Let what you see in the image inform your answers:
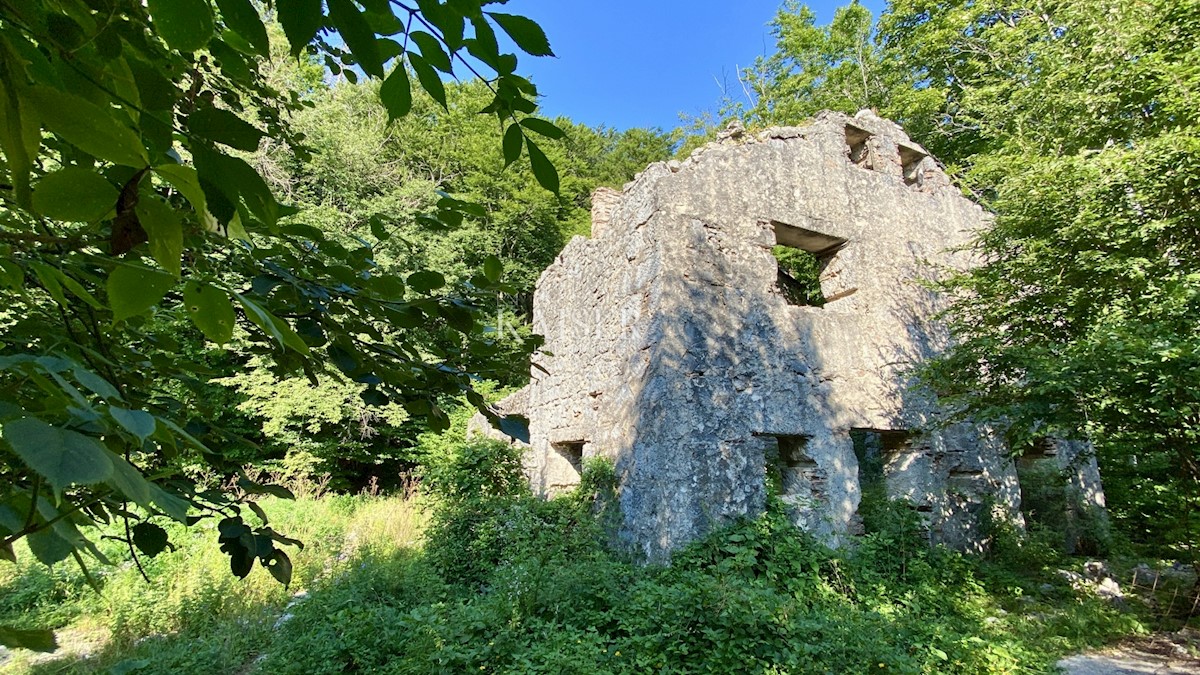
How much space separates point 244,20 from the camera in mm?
561

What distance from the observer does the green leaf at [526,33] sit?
723 millimetres

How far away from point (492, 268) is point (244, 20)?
75 centimetres

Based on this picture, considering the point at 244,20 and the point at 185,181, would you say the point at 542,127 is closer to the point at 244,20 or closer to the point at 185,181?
the point at 244,20

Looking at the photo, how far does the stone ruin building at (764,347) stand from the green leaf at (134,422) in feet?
15.2

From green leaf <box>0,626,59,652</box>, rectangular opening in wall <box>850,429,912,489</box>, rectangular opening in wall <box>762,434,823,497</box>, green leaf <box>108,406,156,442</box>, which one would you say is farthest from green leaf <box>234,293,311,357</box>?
rectangular opening in wall <box>850,429,912,489</box>

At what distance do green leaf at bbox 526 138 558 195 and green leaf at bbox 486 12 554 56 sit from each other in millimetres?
140

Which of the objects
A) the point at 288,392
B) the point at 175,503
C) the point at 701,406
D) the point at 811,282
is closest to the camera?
the point at 175,503

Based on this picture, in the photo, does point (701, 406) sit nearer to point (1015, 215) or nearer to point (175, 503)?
point (1015, 215)

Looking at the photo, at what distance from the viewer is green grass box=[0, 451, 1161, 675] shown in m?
3.27

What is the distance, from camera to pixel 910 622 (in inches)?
143

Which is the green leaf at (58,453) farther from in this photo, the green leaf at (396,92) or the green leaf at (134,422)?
the green leaf at (396,92)

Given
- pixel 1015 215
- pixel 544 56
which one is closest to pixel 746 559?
pixel 1015 215

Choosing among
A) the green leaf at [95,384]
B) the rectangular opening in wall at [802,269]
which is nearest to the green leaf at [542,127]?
the green leaf at [95,384]

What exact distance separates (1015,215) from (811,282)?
6.26 metres
